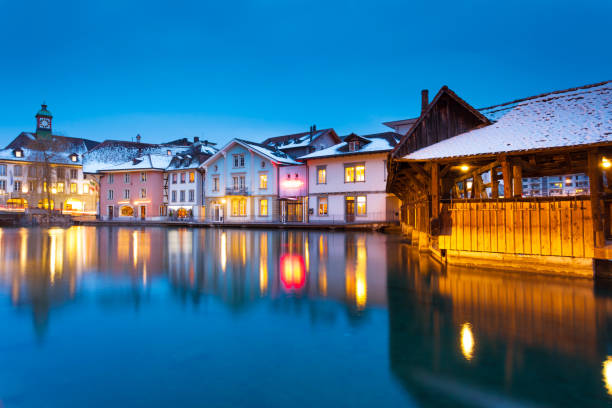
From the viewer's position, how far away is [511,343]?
5.47m

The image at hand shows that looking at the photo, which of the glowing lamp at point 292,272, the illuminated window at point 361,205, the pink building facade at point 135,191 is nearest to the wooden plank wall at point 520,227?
the glowing lamp at point 292,272

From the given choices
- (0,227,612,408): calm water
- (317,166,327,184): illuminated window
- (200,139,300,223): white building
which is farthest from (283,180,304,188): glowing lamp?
(0,227,612,408): calm water

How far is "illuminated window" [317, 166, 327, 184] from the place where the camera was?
39.5 meters

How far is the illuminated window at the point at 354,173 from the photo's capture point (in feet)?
122

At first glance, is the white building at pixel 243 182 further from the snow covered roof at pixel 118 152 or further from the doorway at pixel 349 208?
the snow covered roof at pixel 118 152

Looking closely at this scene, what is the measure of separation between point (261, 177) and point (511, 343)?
132 ft

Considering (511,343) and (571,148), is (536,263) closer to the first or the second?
(571,148)

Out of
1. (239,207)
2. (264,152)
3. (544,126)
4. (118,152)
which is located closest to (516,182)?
(544,126)

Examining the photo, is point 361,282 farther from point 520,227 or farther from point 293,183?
point 293,183

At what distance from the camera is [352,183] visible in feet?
124

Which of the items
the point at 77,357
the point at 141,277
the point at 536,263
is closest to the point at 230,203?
the point at 141,277

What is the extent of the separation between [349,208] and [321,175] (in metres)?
4.64

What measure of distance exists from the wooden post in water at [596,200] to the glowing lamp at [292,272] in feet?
25.5

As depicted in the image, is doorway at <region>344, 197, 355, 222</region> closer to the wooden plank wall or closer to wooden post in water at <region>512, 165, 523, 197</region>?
the wooden plank wall
